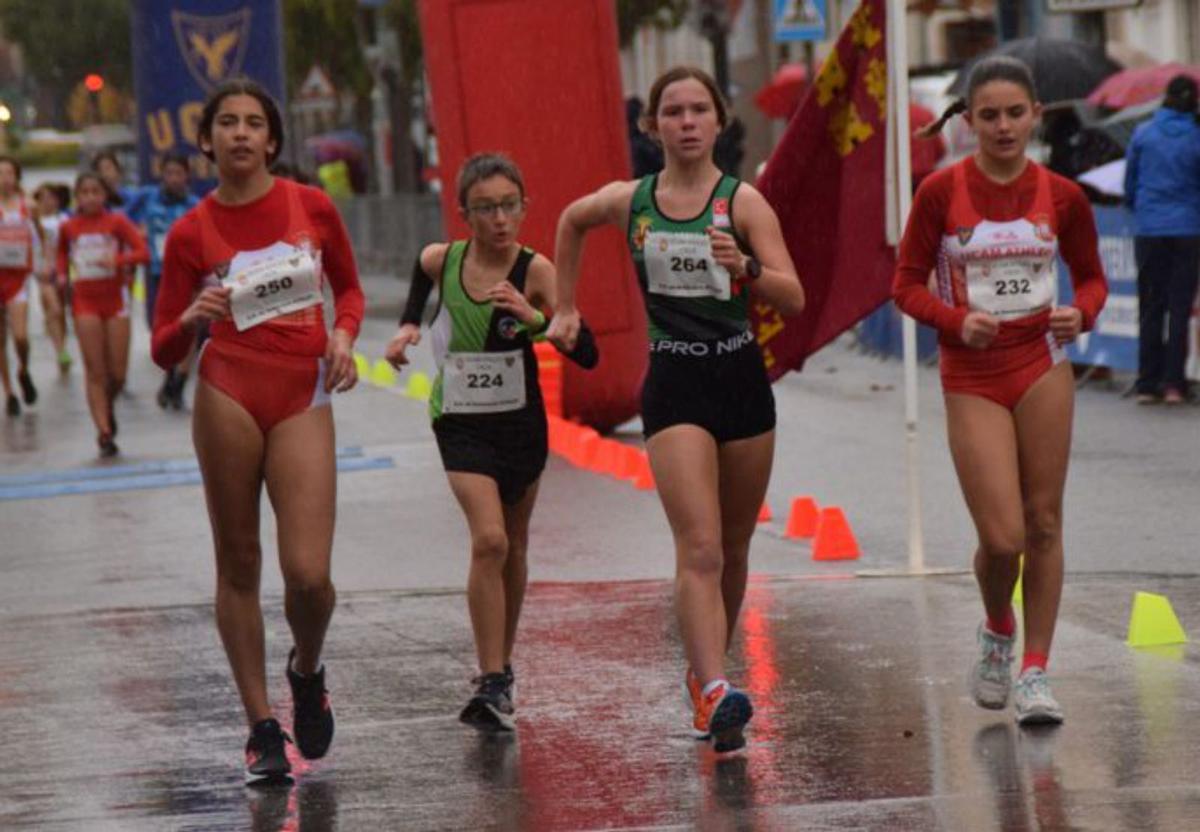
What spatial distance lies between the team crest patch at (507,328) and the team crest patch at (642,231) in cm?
82

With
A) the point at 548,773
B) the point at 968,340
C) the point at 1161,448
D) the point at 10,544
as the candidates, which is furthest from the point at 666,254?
the point at 1161,448

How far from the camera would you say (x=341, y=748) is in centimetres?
821

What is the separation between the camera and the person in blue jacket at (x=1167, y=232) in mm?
18969

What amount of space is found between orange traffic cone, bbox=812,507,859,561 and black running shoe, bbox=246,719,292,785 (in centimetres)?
493

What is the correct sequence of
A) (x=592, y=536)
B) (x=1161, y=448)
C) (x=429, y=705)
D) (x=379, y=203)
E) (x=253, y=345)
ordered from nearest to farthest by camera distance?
(x=253, y=345)
(x=429, y=705)
(x=592, y=536)
(x=1161, y=448)
(x=379, y=203)

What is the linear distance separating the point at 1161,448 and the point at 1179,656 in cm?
746

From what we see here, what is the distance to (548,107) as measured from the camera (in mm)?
18672

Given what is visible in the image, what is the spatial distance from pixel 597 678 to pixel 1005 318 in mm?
1962

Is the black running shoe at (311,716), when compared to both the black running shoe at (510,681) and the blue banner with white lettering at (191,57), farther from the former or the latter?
the blue banner with white lettering at (191,57)

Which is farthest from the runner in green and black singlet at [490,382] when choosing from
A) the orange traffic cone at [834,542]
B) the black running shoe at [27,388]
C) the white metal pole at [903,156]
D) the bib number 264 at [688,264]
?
the black running shoe at [27,388]

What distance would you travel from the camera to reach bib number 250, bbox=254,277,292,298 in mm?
7660

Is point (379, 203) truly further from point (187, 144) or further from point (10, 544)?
point (10, 544)

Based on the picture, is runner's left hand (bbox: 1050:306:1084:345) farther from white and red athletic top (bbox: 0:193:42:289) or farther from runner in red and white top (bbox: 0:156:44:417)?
white and red athletic top (bbox: 0:193:42:289)

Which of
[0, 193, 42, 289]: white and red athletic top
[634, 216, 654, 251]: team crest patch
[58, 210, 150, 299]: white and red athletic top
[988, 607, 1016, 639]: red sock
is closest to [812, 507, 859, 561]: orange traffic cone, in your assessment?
[988, 607, 1016, 639]: red sock
